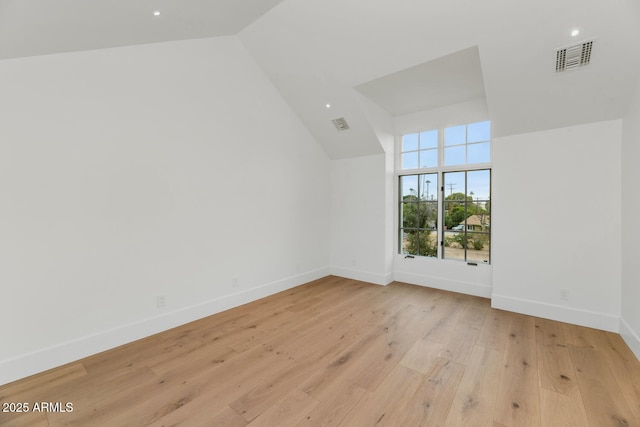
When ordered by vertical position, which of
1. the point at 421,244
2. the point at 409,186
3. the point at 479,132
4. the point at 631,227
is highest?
the point at 479,132

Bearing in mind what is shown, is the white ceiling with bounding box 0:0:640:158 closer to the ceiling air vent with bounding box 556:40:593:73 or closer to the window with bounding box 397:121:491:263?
the ceiling air vent with bounding box 556:40:593:73

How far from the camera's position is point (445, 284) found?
428 centimetres

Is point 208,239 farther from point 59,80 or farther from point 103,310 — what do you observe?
point 59,80

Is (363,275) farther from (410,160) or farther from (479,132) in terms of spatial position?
(479,132)

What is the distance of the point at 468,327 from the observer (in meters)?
2.99

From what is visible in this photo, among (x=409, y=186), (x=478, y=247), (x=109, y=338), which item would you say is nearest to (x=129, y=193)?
(x=109, y=338)

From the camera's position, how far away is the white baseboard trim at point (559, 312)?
9.52ft

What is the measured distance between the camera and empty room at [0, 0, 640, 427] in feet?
6.44

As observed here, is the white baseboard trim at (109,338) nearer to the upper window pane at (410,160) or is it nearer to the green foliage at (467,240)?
the green foliage at (467,240)

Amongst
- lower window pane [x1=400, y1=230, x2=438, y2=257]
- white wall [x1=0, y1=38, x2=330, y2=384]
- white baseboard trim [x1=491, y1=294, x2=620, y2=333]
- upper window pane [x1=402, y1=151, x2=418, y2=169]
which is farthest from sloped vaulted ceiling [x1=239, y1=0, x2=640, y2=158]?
white baseboard trim [x1=491, y1=294, x2=620, y2=333]

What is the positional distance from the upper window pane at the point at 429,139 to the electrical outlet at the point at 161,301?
168 inches

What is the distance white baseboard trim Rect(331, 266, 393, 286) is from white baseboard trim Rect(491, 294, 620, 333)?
5.09 feet

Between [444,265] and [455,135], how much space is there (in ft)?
6.68

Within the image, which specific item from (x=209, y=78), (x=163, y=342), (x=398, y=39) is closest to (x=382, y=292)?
(x=163, y=342)
